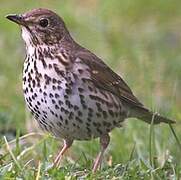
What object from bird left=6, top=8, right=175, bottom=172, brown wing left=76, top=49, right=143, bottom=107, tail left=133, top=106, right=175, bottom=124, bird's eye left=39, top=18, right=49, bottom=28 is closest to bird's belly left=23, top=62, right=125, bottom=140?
bird left=6, top=8, right=175, bottom=172

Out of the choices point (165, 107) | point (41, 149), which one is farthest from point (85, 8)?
point (41, 149)

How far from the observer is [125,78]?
413 inches

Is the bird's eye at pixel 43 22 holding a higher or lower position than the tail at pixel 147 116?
higher

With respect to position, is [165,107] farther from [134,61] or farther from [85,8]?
[85,8]

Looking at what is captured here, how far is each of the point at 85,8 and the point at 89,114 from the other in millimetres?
7157

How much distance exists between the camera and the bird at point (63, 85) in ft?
22.7

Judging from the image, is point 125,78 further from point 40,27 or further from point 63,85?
point 63,85

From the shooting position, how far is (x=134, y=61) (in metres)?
11.0

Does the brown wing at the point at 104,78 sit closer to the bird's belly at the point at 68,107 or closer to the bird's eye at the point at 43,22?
the bird's belly at the point at 68,107

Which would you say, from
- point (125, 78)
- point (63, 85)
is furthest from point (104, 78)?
point (125, 78)

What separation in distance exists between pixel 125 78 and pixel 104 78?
3.11 m

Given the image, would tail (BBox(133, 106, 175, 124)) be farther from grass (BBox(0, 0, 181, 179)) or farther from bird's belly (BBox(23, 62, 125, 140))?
bird's belly (BBox(23, 62, 125, 140))

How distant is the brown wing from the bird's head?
0.79 feet

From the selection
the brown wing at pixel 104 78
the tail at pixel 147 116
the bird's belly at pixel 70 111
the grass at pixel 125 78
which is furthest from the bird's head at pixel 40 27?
the tail at pixel 147 116
